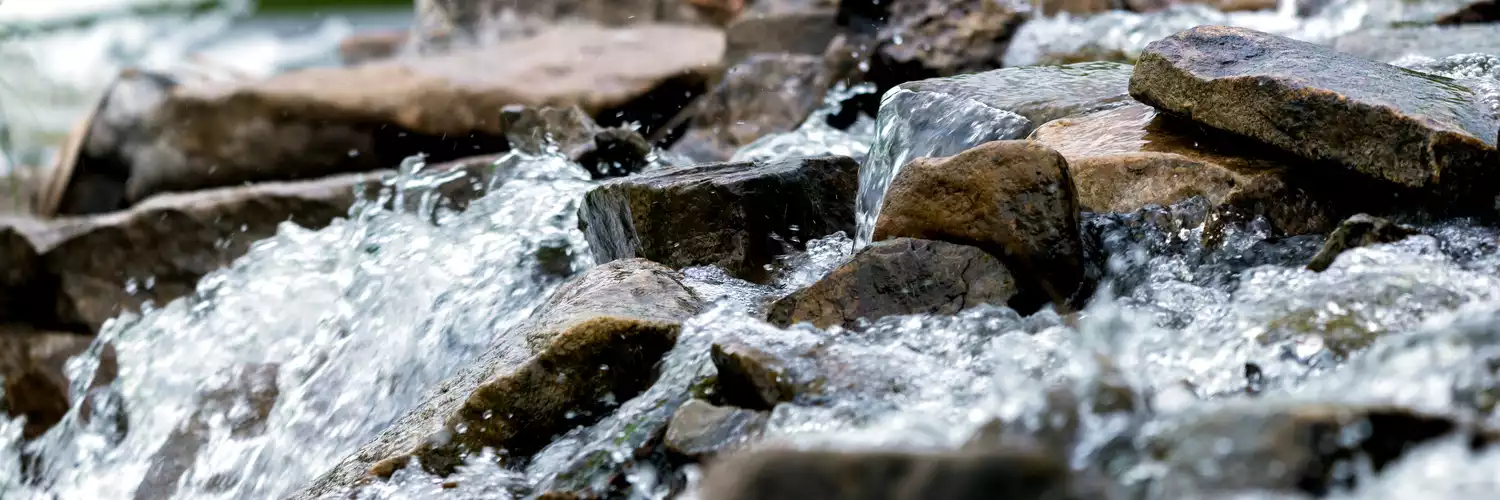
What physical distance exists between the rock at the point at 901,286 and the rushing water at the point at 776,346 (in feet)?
0.17

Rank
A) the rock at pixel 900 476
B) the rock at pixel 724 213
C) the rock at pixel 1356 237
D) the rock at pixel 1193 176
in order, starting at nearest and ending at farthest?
the rock at pixel 900 476, the rock at pixel 1356 237, the rock at pixel 1193 176, the rock at pixel 724 213

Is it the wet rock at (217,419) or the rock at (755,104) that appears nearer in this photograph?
the wet rock at (217,419)

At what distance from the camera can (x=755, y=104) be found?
5.87 m

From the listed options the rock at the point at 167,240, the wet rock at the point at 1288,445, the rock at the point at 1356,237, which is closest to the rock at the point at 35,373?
the rock at the point at 167,240

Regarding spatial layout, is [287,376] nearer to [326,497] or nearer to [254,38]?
[326,497]

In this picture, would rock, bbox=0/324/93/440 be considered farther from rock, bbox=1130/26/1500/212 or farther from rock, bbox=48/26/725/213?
rock, bbox=1130/26/1500/212

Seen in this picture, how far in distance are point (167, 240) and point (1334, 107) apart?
16.7 ft

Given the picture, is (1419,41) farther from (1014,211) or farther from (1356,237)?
(1014,211)

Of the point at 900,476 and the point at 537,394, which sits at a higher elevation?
the point at 900,476

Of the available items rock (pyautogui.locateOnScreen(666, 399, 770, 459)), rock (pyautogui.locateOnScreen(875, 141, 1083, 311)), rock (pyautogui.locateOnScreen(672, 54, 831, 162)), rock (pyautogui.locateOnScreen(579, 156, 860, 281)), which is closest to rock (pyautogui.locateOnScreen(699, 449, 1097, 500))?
rock (pyautogui.locateOnScreen(666, 399, 770, 459))

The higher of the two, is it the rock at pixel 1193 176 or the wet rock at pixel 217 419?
the rock at pixel 1193 176

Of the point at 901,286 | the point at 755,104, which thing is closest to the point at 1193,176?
the point at 901,286

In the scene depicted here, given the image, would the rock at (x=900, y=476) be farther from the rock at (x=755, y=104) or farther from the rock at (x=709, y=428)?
the rock at (x=755, y=104)

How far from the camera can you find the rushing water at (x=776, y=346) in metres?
1.88
